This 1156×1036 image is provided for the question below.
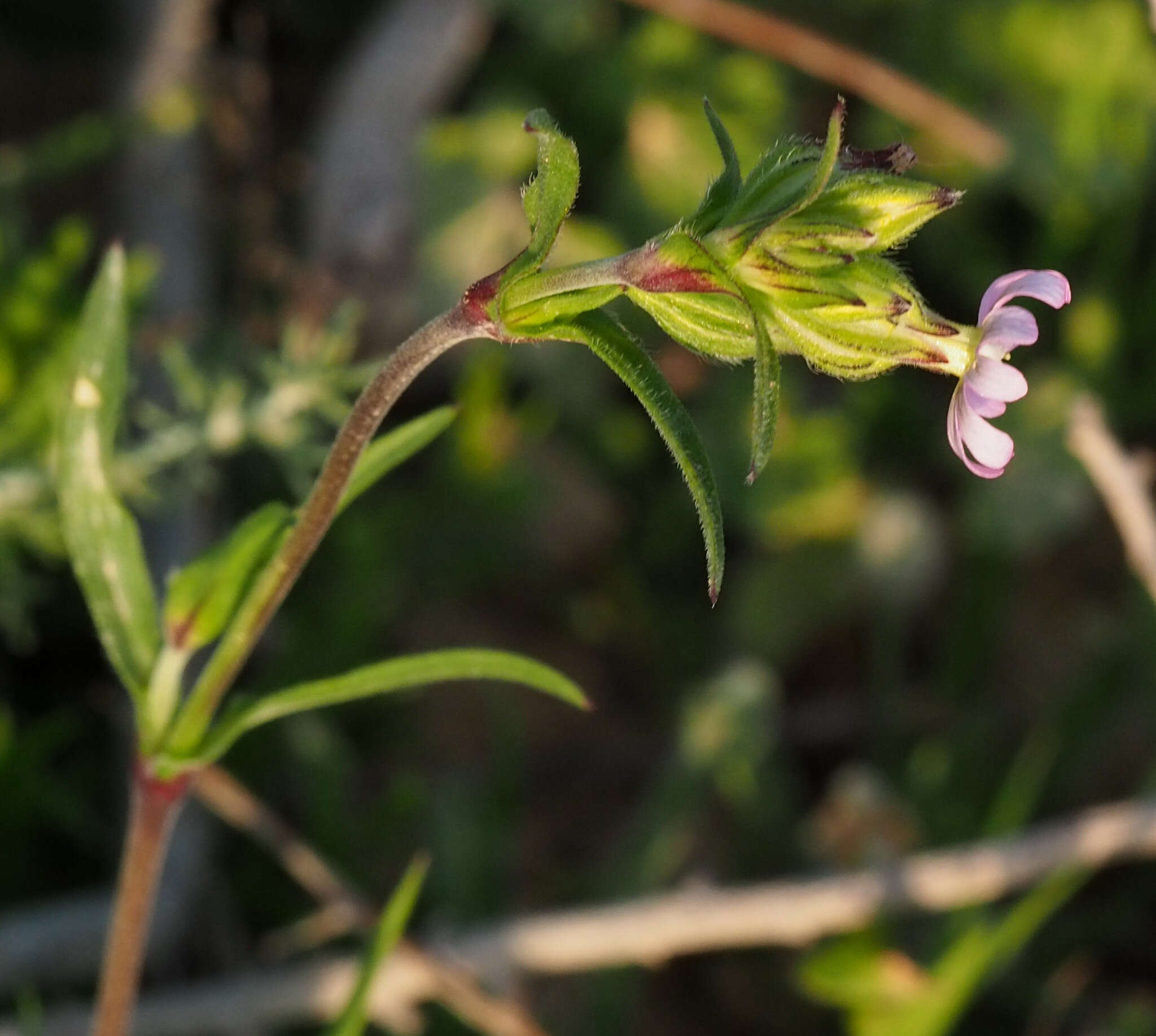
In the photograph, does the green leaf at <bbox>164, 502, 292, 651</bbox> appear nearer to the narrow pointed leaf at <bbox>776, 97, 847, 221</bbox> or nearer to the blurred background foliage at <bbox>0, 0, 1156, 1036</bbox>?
the narrow pointed leaf at <bbox>776, 97, 847, 221</bbox>

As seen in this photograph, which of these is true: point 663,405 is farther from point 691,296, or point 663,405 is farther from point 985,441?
point 985,441

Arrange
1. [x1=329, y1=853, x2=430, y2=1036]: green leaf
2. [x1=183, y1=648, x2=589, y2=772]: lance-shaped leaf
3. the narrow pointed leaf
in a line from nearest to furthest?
the narrow pointed leaf, [x1=183, y1=648, x2=589, y2=772]: lance-shaped leaf, [x1=329, y1=853, x2=430, y2=1036]: green leaf

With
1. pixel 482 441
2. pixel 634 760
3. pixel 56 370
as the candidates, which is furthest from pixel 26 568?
pixel 634 760

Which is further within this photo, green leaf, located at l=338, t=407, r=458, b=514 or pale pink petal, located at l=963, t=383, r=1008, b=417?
green leaf, located at l=338, t=407, r=458, b=514

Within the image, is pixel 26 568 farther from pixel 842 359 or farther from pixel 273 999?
pixel 842 359

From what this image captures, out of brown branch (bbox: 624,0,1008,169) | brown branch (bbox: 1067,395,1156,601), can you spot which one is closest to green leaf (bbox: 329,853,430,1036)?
brown branch (bbox: 1067,395,1156,601)

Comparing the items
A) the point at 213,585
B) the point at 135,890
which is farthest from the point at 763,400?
the point at 135,890
